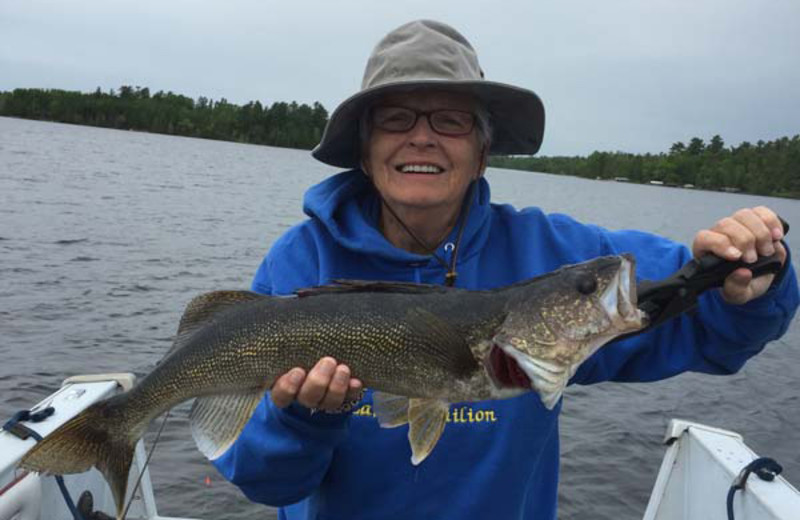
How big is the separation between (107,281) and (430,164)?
1342 cm

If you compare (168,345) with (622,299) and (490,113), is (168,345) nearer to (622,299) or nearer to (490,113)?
(490,113)

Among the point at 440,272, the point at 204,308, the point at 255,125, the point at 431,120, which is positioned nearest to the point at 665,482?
the point at 440,272

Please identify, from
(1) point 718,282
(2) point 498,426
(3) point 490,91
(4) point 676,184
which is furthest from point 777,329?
(4) point 676,184

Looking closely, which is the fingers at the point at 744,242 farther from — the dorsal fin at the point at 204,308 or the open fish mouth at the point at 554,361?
the dorsal fin at the point at 204,308

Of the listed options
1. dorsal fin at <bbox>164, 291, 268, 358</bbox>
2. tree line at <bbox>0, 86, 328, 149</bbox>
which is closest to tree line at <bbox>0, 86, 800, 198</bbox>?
tree line at <bbox>0, 86, 328, 149</bbox>

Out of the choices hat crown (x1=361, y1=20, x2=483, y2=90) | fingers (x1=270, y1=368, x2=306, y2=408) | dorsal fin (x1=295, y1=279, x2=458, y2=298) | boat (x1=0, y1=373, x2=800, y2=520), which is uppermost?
hat crown (x1=361, y1=20, x2=483, y2=90)

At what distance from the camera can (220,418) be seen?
3.12 meters

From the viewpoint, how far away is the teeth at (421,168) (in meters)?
3.31

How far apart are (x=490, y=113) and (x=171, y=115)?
4615 inches

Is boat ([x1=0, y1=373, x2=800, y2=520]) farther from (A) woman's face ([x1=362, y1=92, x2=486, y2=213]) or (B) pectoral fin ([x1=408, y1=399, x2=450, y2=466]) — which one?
(A) woman's face ([x1=362, y1=92, x2=486, y2=213])

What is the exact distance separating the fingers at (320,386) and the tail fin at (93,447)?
841 millimetres

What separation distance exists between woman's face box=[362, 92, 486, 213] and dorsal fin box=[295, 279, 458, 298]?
504 millimetres

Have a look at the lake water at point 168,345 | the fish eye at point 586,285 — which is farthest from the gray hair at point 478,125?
the lake water at point 168,345

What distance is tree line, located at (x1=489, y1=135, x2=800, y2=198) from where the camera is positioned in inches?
4220
